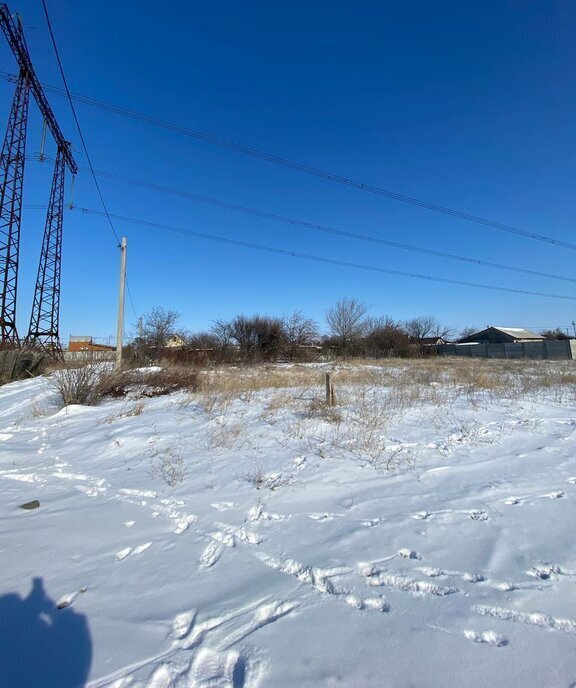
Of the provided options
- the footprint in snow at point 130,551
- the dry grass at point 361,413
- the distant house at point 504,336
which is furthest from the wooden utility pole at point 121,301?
the distant house at point 504,336

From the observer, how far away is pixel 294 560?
2.96 m

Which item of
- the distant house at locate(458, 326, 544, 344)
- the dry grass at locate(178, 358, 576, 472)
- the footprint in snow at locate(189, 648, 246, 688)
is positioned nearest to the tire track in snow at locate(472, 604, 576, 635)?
the footprint in snow at locate(189, 648, 246, 688)

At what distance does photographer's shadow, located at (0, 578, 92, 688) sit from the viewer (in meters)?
1.93

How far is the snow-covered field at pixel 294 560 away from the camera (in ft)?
6.46

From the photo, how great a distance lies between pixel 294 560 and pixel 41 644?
1737 mm

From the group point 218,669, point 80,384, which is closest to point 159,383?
point 80,384

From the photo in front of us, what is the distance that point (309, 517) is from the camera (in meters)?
3.73

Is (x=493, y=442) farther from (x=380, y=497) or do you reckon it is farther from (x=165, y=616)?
(x=165, y=616)

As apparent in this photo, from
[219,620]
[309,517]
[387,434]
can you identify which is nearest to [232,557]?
[219,620]

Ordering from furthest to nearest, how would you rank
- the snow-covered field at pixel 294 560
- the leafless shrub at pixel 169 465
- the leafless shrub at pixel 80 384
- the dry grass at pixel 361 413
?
the leafless shrub at pixel 80 384
the dry grass at pixel 361 413
the leafless shrub at pixel 169 465
the snow-covered field at pixel 294 560

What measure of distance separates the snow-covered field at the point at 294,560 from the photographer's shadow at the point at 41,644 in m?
0.01

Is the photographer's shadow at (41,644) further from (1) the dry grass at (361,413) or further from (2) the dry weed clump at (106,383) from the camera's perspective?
(2) the dry weed clump at (106,383)

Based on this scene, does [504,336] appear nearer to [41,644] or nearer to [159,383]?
[159,383]

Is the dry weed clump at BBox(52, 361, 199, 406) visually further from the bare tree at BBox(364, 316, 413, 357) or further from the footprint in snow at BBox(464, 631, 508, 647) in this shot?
the bare tree at BBox(364, 316, 413, 357)
